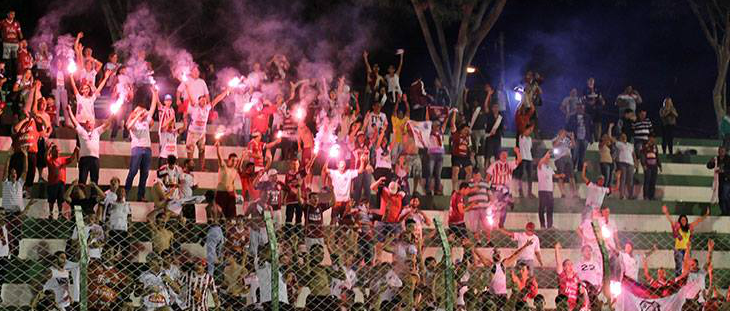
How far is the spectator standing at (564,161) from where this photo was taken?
2258cm

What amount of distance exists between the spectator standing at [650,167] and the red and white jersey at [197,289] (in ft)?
38.0

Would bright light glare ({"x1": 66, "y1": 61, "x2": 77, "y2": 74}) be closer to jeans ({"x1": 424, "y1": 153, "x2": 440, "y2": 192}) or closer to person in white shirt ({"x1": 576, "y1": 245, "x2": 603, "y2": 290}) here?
jeans ({"x1": 424, "y1": 153, "x2": 440, "y2": 192})

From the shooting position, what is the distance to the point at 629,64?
38844 millimetres

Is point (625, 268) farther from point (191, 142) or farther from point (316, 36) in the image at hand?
point (316, 36)

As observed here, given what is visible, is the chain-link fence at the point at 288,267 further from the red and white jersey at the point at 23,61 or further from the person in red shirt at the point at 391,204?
the red and white jersey at the point at 23,61

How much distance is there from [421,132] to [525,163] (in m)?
1.96

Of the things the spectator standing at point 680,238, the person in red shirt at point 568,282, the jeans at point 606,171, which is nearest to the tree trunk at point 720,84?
the jeans at point 606,171

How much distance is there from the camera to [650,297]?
1513 cm

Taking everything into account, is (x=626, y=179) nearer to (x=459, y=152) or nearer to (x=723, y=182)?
(x=723, y=182)

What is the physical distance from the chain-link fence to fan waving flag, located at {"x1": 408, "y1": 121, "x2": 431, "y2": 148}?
336 centimetres

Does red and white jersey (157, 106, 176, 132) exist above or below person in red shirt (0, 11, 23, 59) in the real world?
below

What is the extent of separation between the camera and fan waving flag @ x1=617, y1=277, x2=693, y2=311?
1510cm

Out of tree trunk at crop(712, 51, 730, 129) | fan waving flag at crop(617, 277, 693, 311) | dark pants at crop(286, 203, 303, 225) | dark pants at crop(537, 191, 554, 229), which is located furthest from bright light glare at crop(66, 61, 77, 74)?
tree trunk at crop(712, 51, 730, 129)

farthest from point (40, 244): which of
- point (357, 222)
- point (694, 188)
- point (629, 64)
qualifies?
point (629, 64)
